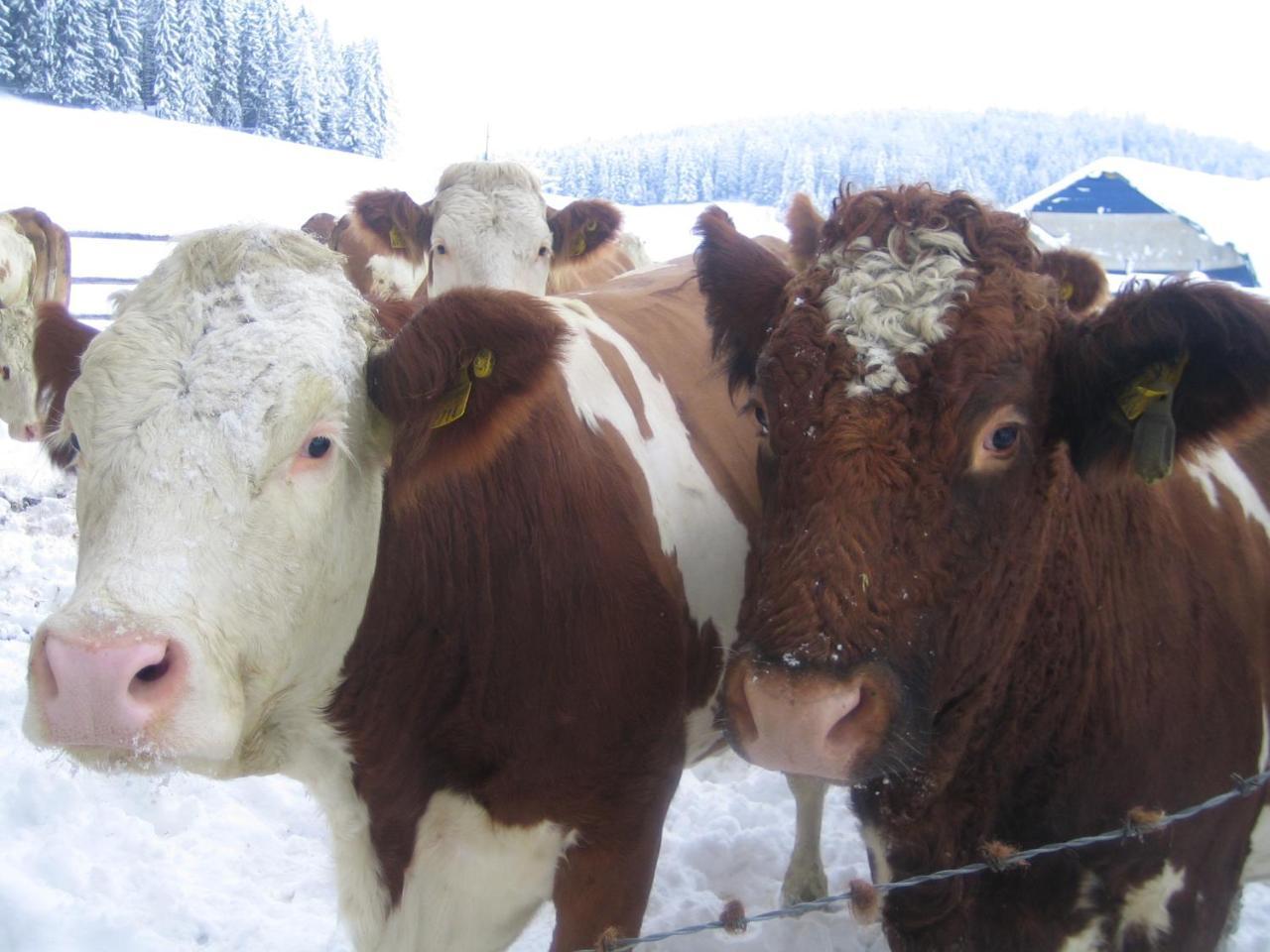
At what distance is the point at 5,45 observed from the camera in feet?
168

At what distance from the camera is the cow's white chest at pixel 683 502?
115 inches

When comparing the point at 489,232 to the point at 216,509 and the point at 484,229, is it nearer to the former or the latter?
the point at 484,229

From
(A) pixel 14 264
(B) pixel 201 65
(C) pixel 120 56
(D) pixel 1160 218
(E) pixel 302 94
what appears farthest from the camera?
(E) pixel 302 94

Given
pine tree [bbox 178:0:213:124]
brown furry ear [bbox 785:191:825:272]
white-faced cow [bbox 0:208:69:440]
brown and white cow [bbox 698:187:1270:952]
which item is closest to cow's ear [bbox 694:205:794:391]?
brown and white cow [bbox 698:187:1270:952]

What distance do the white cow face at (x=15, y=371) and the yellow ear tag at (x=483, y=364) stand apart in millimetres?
9581

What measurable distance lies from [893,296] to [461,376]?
99 cm

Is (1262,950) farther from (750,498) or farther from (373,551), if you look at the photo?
(373,551)

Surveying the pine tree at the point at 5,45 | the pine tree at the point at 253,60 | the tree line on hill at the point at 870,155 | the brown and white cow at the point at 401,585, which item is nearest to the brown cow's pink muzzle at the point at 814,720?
the brown and white cow at the point at 401,585

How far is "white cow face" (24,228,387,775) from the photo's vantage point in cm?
169

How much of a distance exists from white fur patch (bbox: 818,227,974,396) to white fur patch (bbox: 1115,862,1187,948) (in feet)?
4.47

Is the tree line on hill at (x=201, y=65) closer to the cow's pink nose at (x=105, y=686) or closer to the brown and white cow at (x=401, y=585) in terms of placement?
the brown and white cow at (x=401, y=585)

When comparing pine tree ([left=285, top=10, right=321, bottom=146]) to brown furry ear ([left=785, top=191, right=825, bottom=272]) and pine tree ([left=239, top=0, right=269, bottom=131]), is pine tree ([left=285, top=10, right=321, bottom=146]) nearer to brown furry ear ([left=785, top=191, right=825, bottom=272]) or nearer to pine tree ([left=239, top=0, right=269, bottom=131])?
pine tree ([left=239, top=0, right=269, bottom=131])

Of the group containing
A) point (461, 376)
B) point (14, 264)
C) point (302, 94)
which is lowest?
point (14, 264)

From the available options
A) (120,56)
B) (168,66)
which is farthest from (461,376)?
(168,66)
